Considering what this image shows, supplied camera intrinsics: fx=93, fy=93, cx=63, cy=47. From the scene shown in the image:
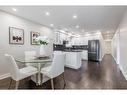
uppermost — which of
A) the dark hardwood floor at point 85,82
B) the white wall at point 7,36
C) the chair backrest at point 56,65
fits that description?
the white wall at point 7,36

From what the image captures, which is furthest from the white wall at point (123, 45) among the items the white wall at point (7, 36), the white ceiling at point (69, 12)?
the white wall at point (7, 36)

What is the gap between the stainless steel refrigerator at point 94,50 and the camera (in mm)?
7227

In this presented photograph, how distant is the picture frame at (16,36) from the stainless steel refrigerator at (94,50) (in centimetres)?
538

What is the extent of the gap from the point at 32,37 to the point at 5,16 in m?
1.48

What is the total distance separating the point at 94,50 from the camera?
290 inches

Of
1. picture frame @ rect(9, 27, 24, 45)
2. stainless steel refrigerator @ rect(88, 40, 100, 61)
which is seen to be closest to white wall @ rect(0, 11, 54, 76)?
picture frame @ rect(9, 27, 24, 45)

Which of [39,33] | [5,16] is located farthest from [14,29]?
[39,33]

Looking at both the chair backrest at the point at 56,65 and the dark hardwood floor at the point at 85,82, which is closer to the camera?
the chair backrest at the point at 56,65

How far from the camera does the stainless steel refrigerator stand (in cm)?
723

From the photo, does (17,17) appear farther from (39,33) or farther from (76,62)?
(76,62)

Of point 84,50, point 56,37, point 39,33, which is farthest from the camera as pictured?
point 84,50

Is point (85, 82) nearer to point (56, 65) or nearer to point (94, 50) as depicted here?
point (56, 65)

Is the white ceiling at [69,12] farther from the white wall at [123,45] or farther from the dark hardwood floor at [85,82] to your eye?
the dark hardwood floor at [85,82]
